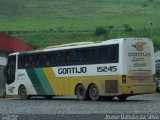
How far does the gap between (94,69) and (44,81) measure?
506 centimetres

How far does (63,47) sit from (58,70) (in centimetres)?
128

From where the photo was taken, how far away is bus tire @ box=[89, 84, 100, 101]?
29.3 m

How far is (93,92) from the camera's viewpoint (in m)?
29.7

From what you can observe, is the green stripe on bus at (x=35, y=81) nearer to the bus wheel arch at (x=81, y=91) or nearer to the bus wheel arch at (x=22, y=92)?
the bus wheel arch at (x=22, y=92)

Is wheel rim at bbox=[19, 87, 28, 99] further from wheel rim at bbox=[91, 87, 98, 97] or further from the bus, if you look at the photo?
wheel rim at bbox=[91, 87, 98, 97]

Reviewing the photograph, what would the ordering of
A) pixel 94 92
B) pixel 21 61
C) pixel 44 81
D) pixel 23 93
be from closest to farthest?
pixel 94 92
pixel 44 81
pixel 21 61
pixel 23 93

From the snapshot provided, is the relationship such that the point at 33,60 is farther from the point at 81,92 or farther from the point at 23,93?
the point at 81,92

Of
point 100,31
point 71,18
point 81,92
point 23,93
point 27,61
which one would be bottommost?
point 23,93

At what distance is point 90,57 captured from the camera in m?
29.7

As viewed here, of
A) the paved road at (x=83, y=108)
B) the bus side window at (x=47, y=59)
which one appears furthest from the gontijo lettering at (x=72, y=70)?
the paved road at (x=83, y=108)

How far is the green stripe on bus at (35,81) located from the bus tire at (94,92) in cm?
505

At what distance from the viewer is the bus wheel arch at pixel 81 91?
30031 millimetres

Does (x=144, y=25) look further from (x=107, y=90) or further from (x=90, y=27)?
(x=107, y=90)

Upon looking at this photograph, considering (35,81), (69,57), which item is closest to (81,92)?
(69,57)
